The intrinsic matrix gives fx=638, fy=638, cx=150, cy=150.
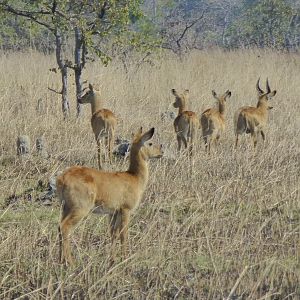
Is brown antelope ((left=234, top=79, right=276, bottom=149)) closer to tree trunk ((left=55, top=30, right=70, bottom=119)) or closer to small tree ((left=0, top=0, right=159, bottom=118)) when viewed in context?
small tree ((left=0, top=0, right=159, bottom=118))

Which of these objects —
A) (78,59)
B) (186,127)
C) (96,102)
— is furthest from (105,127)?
(78,59)

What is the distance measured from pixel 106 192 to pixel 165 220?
714 mm

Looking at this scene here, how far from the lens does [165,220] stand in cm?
533

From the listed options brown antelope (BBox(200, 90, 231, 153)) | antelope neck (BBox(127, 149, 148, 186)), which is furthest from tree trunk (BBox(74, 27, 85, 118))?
antelope neck (BBox(127, 149, 148, 186))

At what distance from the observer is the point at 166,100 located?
11938mm

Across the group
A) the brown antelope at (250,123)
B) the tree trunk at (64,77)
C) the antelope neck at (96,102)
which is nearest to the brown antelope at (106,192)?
the antelope neck at (96,102)

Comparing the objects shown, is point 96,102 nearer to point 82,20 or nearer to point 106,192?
point 82,20

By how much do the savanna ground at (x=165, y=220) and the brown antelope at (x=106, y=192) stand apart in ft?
0.43

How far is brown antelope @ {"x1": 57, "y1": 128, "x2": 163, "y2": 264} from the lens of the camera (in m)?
4.61

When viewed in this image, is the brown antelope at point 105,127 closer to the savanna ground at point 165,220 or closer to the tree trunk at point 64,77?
the savanna ground at point 165,220

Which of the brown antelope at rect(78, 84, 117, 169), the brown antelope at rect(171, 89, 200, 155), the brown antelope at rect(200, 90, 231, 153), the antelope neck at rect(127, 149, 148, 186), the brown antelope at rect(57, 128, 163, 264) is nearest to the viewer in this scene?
the brown antelope at rect(57, 128, 163, 264)

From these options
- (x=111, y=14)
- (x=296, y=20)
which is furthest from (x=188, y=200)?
(x=296, y=20)

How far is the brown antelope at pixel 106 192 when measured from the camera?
181 inches

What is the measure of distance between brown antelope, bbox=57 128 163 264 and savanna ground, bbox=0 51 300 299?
13cm
